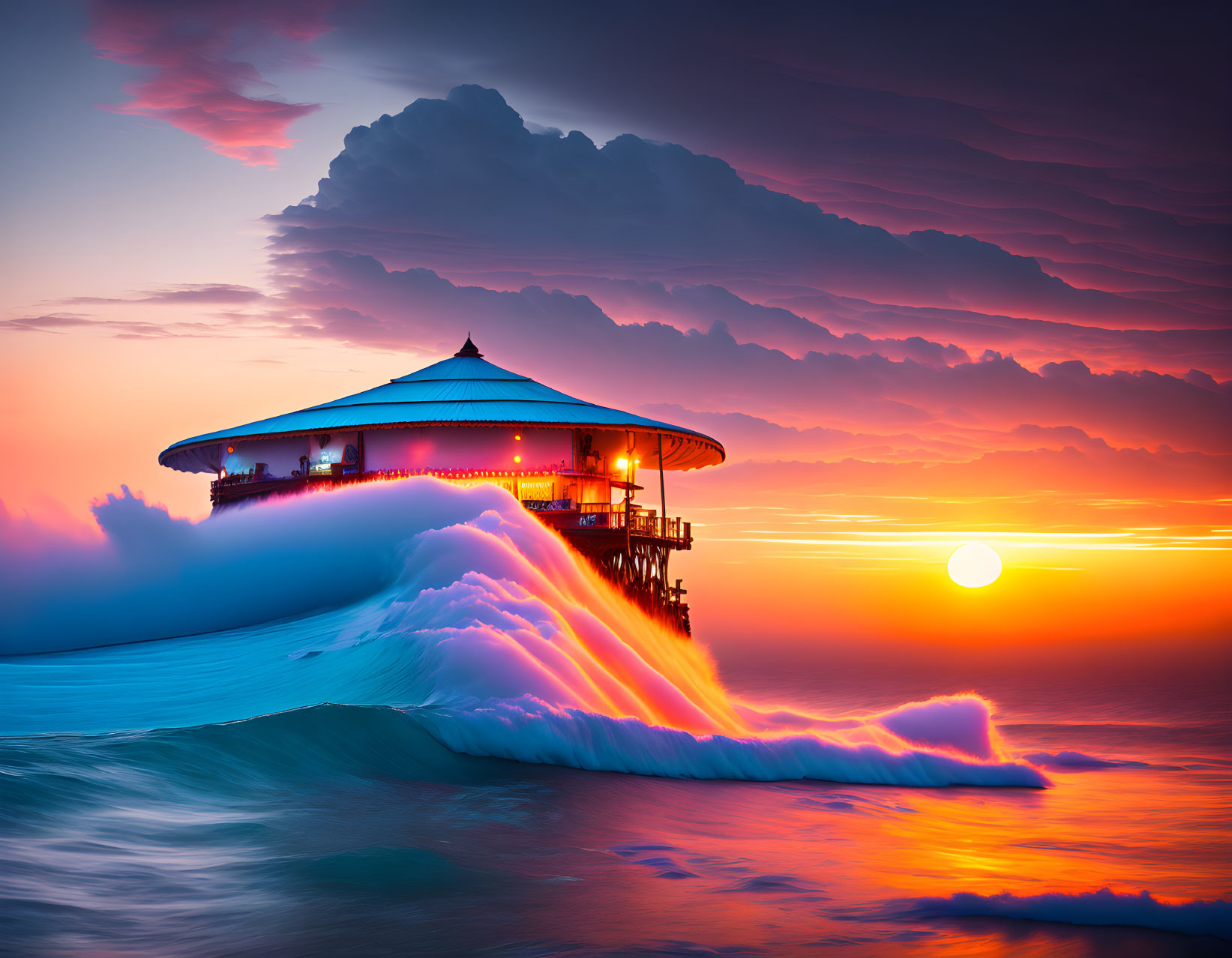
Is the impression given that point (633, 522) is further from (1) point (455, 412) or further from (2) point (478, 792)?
(2) point (478, 792)

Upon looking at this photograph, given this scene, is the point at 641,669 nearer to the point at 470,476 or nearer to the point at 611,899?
the point at 611,899

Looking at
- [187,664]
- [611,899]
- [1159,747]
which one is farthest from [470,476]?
[611,899]

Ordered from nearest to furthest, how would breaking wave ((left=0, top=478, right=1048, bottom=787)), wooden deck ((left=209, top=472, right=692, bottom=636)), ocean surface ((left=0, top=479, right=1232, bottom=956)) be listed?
ocean surface ((left=0, top=479, right=1232, bottom=956)) < breaking wave ((left=0, top=478, right=1048, bottom=787)) < wooden deck ((left=209, top=472, right=692, bottom=636))

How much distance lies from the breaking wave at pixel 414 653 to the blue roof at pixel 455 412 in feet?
27.0

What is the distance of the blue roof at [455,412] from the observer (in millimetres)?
45344

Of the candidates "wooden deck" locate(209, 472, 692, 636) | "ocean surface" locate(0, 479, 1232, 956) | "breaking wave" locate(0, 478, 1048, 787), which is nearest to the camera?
"ocean surface" locate(0, 479, 1232, 956)

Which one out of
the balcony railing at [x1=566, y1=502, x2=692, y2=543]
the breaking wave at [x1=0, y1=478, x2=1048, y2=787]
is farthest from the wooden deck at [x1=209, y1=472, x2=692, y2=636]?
the breaking wave at [x1=0, y1=478, x2=1048, y2=787]

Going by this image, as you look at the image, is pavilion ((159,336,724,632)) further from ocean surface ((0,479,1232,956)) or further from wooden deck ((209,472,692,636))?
ocean surface ((0,479,1232,956))

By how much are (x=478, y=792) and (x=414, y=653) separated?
5494mm

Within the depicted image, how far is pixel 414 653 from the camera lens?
64.3 ft

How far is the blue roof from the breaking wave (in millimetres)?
8224

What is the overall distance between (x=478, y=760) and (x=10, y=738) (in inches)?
266

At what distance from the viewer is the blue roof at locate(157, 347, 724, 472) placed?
45.3 metres

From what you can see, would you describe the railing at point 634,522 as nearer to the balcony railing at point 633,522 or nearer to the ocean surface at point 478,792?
the balcony railing at point 633,522
